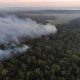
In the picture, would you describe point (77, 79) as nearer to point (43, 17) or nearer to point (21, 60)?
point (21, 60)

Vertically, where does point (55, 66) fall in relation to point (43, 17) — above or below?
below

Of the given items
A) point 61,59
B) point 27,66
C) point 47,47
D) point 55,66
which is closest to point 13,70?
point 27,66

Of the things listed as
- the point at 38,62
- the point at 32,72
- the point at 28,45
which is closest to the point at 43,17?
the point at 28,45

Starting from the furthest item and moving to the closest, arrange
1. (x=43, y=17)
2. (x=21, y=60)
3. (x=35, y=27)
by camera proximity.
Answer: (x=35, y=27)
(x=43, y=17)
(x=21, y=60)

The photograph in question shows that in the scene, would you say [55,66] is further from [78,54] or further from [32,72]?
[78,54]

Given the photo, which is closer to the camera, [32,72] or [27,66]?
[32,72]

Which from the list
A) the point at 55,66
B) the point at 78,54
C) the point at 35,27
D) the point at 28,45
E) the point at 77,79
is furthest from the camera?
the point at 35,27

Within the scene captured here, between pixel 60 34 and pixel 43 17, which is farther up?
pixel 43 17
